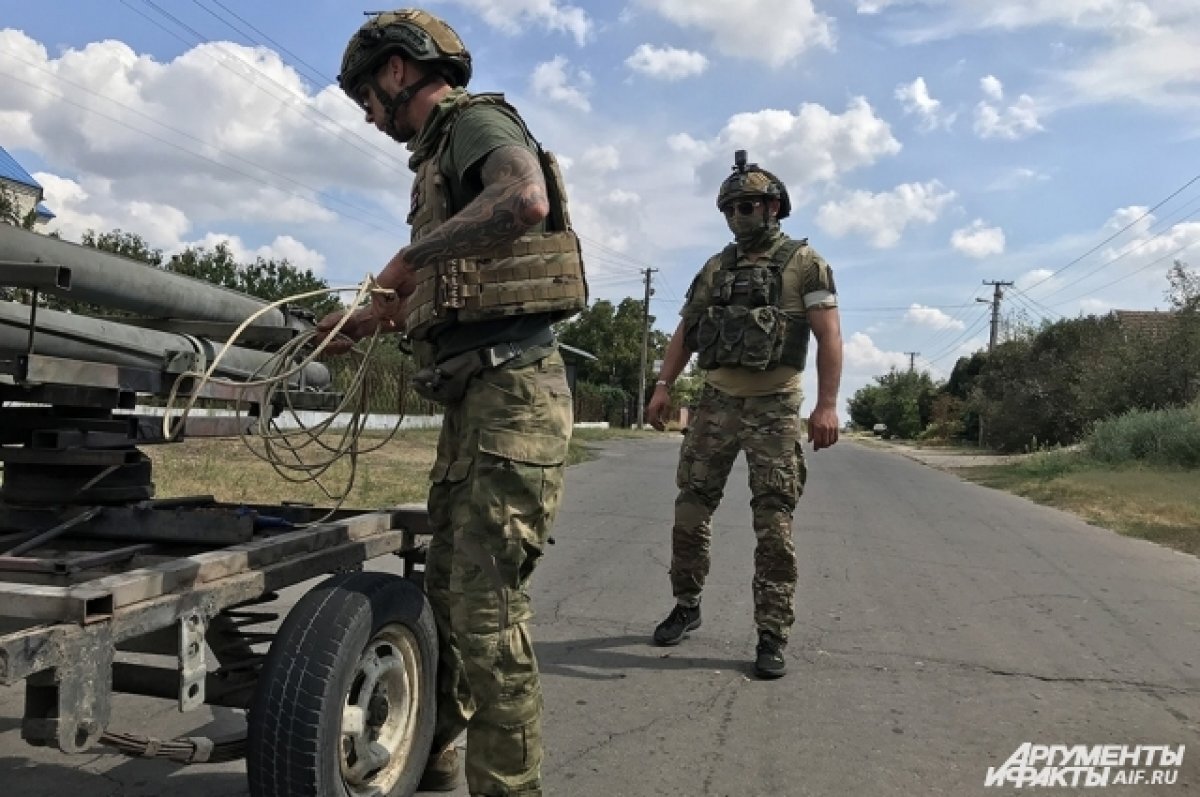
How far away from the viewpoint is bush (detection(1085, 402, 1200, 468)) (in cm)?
1742

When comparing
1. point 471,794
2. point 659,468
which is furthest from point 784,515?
point 659,468

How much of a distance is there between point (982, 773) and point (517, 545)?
1.85 metres

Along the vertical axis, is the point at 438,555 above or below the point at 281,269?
below

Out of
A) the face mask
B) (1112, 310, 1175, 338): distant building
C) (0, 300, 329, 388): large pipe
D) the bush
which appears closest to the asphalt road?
(0, 300, 329, 388): large pipe

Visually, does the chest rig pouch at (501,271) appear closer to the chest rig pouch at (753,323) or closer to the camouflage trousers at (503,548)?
the camouflage trousers at (503,548)

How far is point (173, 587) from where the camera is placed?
79.7 inches

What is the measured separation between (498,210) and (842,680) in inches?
108

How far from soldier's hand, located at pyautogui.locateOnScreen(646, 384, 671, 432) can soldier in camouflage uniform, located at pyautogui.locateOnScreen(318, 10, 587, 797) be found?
223 centimetres

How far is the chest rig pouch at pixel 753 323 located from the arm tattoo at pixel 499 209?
6.92 feet

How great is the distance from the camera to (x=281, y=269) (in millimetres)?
32281

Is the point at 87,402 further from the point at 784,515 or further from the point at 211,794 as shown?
the point at 784,515

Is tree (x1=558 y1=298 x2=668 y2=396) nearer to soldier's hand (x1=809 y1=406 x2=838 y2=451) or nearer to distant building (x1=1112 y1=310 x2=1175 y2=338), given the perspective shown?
distant building (x1=1112 y1=310 x2=1175 y2=338)

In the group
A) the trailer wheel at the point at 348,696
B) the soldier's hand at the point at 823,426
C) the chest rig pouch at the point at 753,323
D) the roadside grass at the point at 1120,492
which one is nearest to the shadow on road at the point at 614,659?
the soldier's hand at the point at 823,426

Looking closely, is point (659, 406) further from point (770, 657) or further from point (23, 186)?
point (23, 186)
